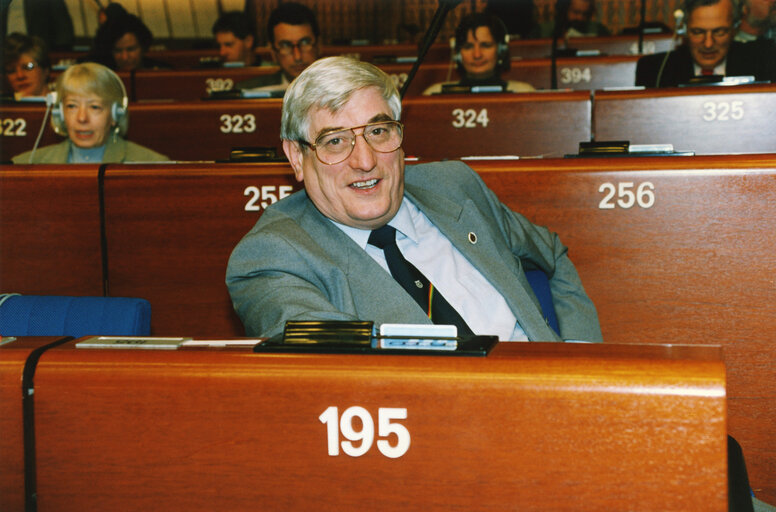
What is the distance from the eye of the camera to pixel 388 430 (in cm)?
71

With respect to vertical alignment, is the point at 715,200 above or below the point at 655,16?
below

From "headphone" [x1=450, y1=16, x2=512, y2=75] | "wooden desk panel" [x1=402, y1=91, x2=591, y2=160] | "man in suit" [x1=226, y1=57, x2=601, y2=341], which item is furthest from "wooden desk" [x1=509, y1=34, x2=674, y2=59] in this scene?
"man in suit" [x1=226, y1=57, x2=601, y2=341]

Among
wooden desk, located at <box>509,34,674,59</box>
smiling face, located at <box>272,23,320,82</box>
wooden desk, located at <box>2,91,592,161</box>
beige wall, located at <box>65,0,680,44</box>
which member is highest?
beige wall, located at <box>65,0,680,44</box>

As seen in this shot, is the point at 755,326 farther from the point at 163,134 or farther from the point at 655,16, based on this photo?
the point at 655,16

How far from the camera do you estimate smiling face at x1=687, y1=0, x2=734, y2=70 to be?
409 cm

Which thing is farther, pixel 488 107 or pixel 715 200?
pixel 488 107

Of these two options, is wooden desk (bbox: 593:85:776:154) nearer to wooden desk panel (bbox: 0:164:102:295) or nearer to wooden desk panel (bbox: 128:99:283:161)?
wooden desk panel (bbox: 128:99:283:161)

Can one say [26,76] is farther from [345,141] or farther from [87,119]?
[345,141]

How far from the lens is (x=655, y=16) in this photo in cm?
982

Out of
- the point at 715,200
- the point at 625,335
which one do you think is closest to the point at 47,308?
the point at 625,335

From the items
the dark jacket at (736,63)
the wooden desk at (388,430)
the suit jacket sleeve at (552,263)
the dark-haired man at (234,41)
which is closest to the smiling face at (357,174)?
the suit jacket sleeve at (552,263)

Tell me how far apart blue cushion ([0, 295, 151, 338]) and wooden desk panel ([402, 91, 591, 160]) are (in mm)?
1941

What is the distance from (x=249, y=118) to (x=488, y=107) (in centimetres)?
104

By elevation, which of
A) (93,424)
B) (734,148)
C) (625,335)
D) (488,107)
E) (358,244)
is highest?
(488,107)
